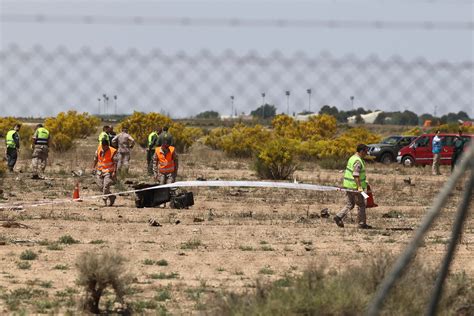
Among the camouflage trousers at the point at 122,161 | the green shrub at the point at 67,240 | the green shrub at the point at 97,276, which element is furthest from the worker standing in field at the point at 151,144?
the green shrub at the point at 97,276

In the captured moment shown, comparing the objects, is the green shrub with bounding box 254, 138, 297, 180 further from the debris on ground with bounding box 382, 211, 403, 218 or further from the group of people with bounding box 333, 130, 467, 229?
the group of people with bounding box 333, 130, 467, 229

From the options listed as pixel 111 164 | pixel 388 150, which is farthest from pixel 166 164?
pixel 388 150

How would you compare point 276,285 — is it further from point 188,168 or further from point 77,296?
point 188,168

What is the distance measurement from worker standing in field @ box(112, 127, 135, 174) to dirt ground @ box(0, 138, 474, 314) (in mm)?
1653

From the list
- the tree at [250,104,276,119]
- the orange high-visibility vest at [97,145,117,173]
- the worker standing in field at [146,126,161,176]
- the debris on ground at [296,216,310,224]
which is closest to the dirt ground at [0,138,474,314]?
the debris on ground at [296,216,310,224]

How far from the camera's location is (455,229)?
181 inches

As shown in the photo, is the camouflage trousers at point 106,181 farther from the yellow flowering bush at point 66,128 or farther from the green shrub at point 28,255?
the yellow flowering bush at point 66,128

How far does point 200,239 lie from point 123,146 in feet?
45.7

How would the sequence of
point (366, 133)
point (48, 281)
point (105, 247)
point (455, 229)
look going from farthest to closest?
point (366, 133) → point (105, 247) → point (48, 281) → point (455, 229)

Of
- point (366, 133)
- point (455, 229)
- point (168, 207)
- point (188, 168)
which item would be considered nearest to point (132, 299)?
point (455, 229)

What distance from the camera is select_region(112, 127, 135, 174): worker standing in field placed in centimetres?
3022

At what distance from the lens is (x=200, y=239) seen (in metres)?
17.2

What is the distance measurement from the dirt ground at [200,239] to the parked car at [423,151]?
12.2 metres

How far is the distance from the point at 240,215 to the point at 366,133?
32.6 meters
